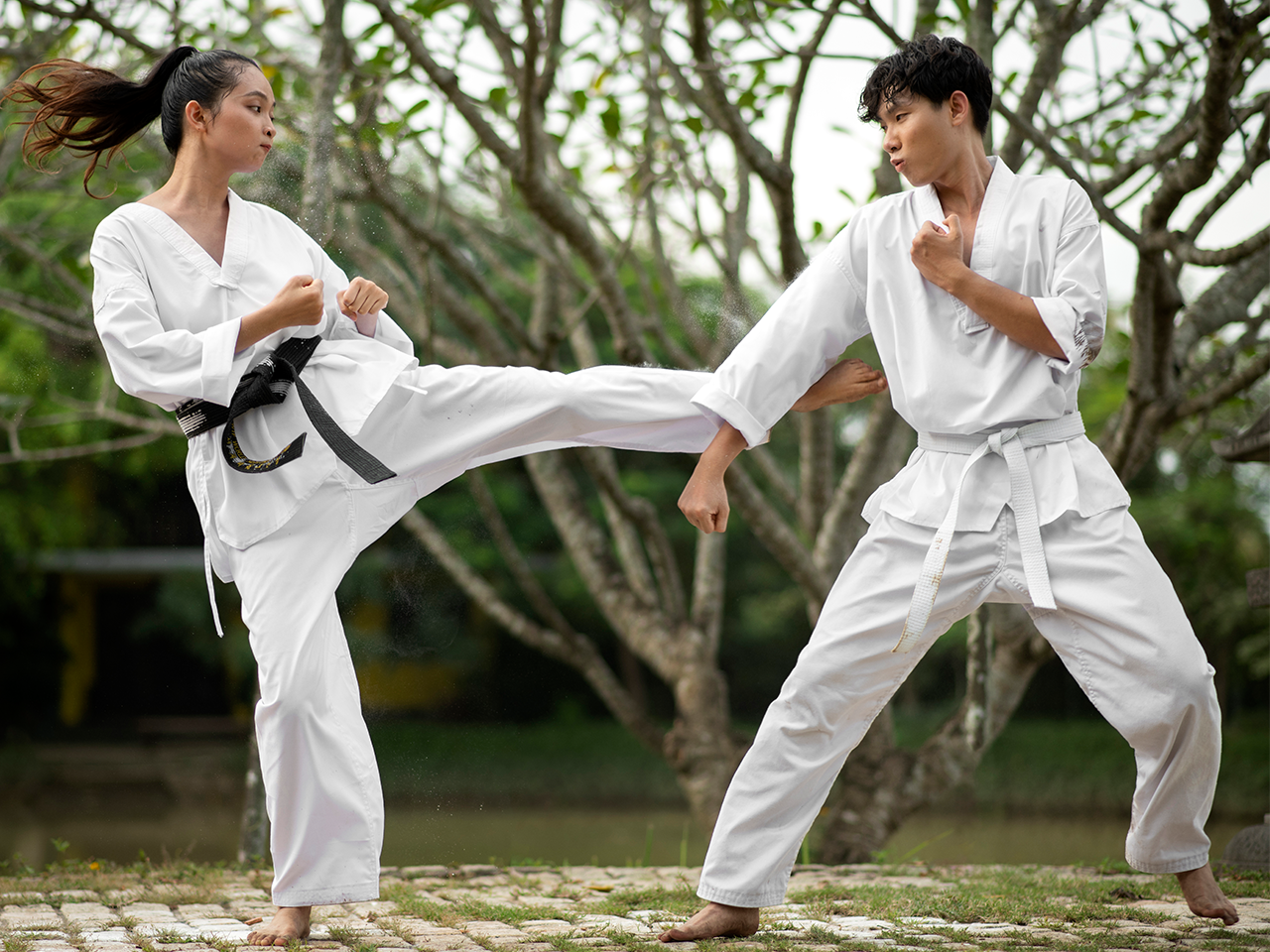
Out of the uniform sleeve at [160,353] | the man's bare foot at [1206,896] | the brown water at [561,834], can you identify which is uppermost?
the uniform sleeve at [160,353]

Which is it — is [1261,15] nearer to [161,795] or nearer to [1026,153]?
[1026,153]

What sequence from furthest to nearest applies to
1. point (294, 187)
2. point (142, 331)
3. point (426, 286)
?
1. point (426, 286)
2. point (294, 187)
3. point (142, 331)

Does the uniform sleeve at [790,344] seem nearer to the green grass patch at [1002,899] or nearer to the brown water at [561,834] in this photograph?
the green grass patch at [1002,899]

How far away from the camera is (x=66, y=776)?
13289 mm

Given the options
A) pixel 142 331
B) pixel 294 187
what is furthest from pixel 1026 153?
pixel 142 331

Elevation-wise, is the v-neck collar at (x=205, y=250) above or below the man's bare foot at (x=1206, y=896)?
above

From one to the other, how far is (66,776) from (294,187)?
11.3 m

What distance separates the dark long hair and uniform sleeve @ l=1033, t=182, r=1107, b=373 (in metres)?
1.71

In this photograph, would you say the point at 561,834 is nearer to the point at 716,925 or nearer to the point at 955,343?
the point at 716,925

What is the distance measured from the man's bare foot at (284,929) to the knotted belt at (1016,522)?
128cm

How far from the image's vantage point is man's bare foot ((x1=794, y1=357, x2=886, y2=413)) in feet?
8.60

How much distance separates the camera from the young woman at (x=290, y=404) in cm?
231

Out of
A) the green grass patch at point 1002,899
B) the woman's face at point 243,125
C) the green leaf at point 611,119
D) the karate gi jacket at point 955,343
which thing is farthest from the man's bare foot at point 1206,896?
the green leaf at point 611,119

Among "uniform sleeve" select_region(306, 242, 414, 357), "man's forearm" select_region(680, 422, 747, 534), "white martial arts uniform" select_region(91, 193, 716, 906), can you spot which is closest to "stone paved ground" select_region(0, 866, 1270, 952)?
"white martial arts uniform" select_region(91, 193, 716, 906)
